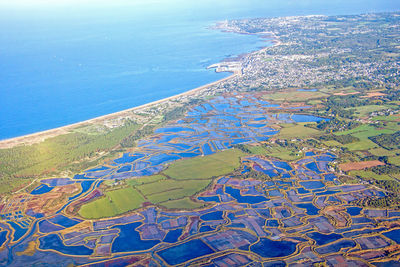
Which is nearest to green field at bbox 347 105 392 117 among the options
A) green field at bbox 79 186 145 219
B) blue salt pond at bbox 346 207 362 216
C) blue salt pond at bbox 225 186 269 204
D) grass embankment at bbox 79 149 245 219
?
grass embankment at bbox 79 149 245 219

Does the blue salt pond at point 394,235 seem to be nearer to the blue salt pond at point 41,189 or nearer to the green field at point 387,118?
the green field at point 387,118

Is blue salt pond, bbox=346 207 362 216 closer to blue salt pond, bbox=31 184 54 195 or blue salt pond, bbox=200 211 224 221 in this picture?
blue salt pond, bbox=200 211 224 221

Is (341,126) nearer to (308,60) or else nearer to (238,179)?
(238,179)

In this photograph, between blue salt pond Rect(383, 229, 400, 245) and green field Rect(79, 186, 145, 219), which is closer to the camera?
blue salt pond Rect(383, 229, 400, 245)

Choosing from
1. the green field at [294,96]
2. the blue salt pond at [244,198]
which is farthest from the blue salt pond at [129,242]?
the green field at [294,96]

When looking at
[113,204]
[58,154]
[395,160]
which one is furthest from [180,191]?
[395,160]

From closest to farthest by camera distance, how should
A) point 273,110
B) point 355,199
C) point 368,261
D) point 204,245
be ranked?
point 368,261, point 204,245, point 355,199, point 273,110

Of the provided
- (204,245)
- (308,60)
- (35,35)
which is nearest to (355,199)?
(204,245)
